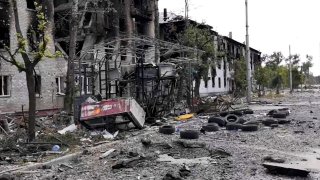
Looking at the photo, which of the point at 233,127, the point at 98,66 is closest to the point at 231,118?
the point at 233,127

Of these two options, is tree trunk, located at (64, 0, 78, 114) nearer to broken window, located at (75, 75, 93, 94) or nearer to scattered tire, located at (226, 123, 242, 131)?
broken window, located at (75, 75, 93, 94)

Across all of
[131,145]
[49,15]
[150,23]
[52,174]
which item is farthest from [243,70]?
[52,174]

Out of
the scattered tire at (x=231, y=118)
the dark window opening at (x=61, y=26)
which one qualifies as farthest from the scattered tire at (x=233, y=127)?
the dark window opening at (x=61, y=26)

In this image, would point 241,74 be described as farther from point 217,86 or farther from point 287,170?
point 287,170

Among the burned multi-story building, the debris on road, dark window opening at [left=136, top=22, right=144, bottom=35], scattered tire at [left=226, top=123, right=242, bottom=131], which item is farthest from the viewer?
dark window opening at [left=136, top=22, right=144, bottom=35]

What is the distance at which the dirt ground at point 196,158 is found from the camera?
892 centimetres

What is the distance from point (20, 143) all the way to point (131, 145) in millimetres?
3402

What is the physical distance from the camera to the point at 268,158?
10344 millimetres

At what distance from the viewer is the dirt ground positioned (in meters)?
8.92

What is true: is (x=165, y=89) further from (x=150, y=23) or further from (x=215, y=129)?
(x=150, y=23)

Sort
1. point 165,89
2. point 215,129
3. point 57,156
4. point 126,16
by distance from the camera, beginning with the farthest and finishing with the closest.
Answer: point 126,16 < point 165,89 < point 215,129 < point 57,156

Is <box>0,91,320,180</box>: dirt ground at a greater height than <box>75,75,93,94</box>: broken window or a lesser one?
lesser

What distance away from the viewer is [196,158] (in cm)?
1075

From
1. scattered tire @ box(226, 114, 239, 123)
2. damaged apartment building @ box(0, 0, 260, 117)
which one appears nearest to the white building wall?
damaged apartment building @ box(0, 0, 260, 117)
